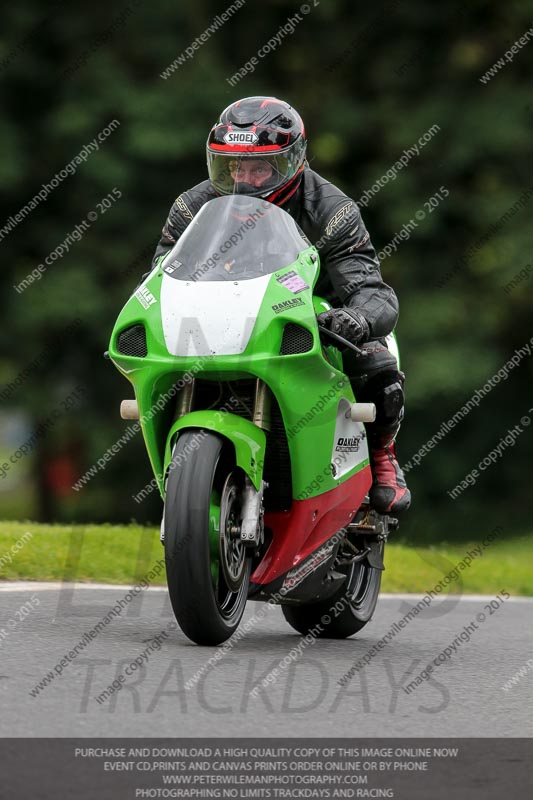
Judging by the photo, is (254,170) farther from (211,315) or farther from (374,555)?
(374,555)

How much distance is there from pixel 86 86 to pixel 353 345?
12.1 metres

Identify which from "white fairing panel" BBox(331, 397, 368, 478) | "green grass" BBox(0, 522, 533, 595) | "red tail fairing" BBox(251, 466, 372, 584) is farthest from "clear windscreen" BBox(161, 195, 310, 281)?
"green grass" BBox(0, 522, 533, 595)

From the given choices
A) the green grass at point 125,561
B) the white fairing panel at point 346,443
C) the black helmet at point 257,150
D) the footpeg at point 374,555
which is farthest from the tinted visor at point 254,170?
the green grass at point 125,561

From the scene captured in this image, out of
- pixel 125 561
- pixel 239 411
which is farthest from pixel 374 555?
pixel 125 561

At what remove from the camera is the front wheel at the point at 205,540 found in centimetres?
491

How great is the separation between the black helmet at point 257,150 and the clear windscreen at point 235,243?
0.23 meters

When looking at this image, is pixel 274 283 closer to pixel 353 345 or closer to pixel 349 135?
pixel 353 345

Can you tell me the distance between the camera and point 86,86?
55.4 ft

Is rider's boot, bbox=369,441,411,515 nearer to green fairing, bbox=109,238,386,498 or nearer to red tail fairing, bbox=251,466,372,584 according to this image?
red tail fairing, bbox=251,466,372,584

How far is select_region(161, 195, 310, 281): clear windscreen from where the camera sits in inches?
216

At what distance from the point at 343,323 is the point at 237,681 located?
4.85 feet

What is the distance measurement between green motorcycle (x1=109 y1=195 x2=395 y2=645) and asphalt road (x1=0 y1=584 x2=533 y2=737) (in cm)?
29

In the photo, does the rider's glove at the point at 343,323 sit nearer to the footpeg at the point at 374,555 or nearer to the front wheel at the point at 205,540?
the front wheel at the point at 205,540
